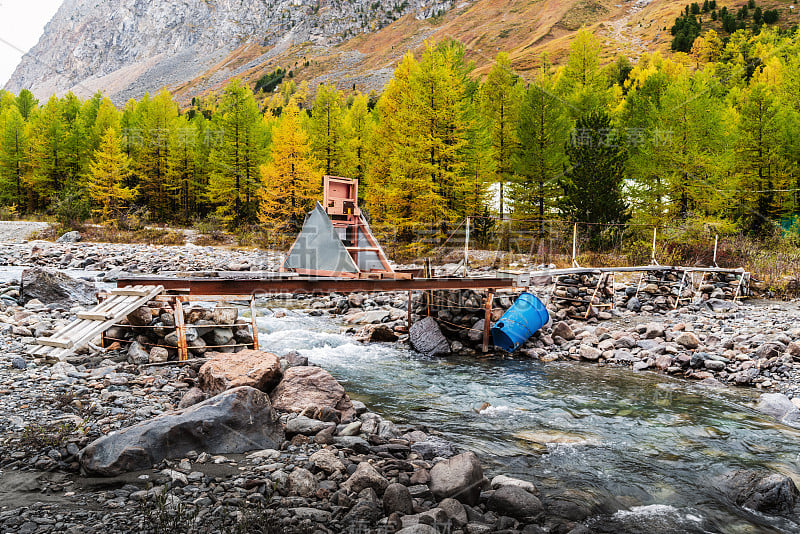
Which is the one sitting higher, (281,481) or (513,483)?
(281,481)

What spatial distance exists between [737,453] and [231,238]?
31576 mm

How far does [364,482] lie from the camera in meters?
3.67

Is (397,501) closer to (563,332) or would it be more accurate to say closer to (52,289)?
(563,332)

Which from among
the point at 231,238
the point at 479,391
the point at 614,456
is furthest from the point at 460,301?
the point at 231,238

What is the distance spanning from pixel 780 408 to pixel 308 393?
20.6 ft

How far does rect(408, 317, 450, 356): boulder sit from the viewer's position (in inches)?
408

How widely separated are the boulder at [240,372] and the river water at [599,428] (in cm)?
159

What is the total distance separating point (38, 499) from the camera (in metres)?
3.18

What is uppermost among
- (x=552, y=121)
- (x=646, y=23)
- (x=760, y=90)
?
(x=646, y=23)

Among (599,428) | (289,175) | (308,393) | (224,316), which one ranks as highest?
(289,175)

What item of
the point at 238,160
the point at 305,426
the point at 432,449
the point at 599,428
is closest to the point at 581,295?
the point at 599,428

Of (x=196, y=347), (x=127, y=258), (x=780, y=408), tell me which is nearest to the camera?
(x=780, y=408)

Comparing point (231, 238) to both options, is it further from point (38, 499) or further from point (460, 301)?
point (38, 499)

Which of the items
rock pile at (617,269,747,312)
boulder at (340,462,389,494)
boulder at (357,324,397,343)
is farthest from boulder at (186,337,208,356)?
rock pile at (617,269,747,312)
